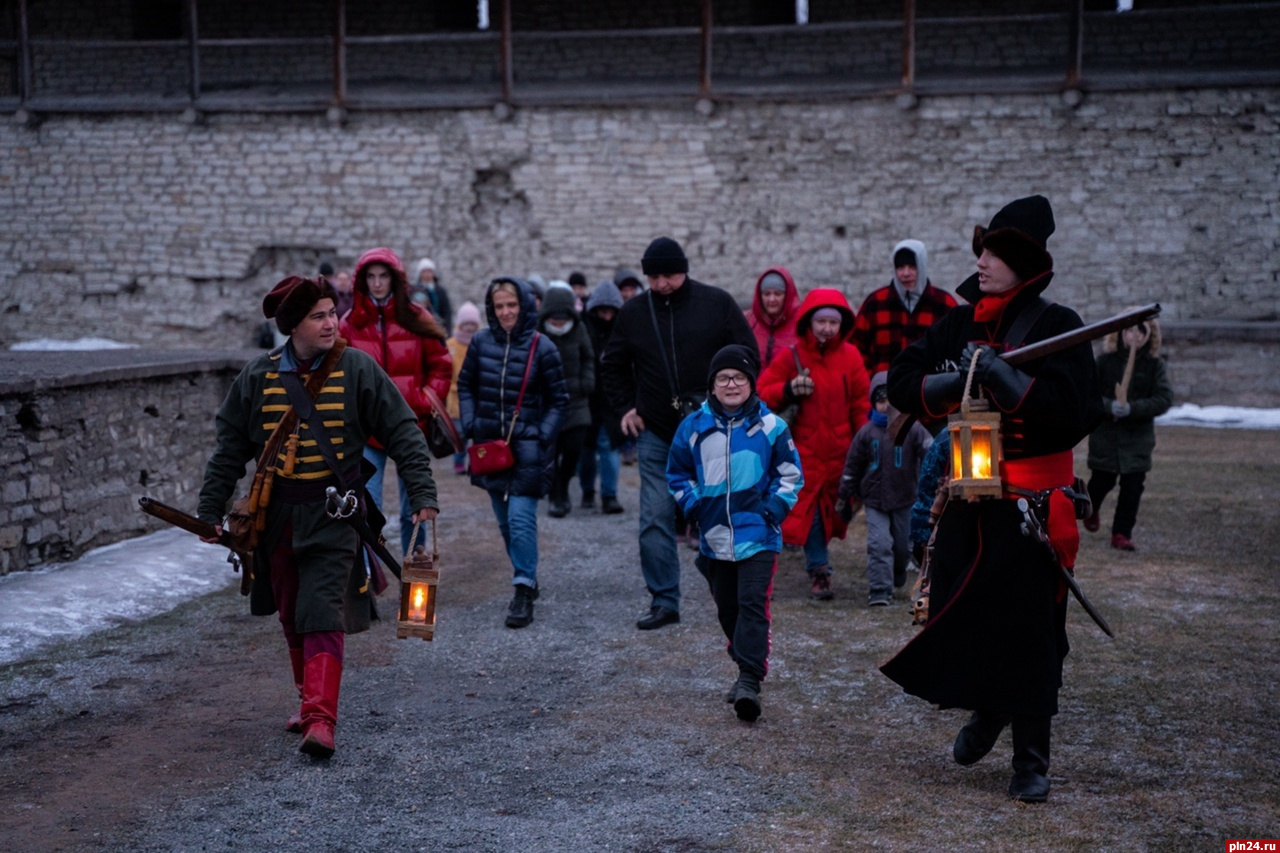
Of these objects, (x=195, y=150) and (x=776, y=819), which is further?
(x=195, y=150)

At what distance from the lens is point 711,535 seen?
5246 mm

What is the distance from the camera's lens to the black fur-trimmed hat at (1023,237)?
13.5ft

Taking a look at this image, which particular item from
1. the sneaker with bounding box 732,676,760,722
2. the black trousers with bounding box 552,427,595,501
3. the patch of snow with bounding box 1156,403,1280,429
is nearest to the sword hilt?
the sneaker with bounding box 732,676,760,722

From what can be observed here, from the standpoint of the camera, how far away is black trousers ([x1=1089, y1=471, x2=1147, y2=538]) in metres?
8.37

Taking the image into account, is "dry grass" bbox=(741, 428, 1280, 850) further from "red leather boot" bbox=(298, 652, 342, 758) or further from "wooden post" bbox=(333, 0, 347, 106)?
"wooden post" bbox=(333, 0, 347, 106)

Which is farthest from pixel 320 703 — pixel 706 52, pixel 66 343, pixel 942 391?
pixel 66 343

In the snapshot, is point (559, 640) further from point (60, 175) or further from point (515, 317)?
point (60, 175)

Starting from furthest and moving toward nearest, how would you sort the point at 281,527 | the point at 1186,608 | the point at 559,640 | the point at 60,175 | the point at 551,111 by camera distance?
the point at 60,175, the point at 551,111, the point at 1186,608, the point at 559,640, the point at 281,527

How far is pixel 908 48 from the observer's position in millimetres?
18328

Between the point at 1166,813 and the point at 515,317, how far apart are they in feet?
13.5

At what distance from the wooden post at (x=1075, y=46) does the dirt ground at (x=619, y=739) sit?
38.9 feet

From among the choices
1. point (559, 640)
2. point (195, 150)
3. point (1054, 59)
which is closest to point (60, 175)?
point (195, 150)

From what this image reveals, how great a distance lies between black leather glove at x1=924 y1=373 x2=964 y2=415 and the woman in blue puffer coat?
2.95 m

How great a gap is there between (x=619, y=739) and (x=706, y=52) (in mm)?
15213
